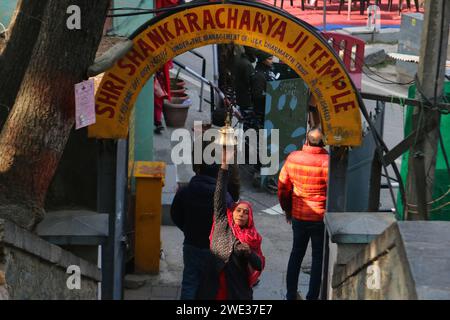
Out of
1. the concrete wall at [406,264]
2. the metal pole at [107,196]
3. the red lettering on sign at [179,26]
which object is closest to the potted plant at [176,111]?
the metal pole at [107,196]

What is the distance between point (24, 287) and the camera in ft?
19.0

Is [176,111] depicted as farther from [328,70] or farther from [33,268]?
[33,268]

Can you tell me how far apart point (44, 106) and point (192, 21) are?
1.40 m

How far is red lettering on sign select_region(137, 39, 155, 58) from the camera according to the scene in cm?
770

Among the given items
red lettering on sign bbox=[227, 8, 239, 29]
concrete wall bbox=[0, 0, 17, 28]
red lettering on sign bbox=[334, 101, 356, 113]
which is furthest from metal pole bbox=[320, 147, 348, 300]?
concrete wall bbox=[0, 0, 17, 28]

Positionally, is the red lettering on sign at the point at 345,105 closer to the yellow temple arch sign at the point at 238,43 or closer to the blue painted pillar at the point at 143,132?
the yellow temple arch sign at the point at 238,43

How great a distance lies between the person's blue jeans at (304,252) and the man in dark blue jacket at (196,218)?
1.15 metres

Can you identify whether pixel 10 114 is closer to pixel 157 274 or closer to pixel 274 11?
pixel 274 11

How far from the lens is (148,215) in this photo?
9375 millimetres

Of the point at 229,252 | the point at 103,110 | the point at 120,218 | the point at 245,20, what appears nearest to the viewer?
the point at 229,252

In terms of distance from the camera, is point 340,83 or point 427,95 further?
point 427,95

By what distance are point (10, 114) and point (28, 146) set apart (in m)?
0.29

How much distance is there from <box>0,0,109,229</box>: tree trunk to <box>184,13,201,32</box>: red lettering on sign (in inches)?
28.1

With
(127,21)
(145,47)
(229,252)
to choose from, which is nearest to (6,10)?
(127,21)
